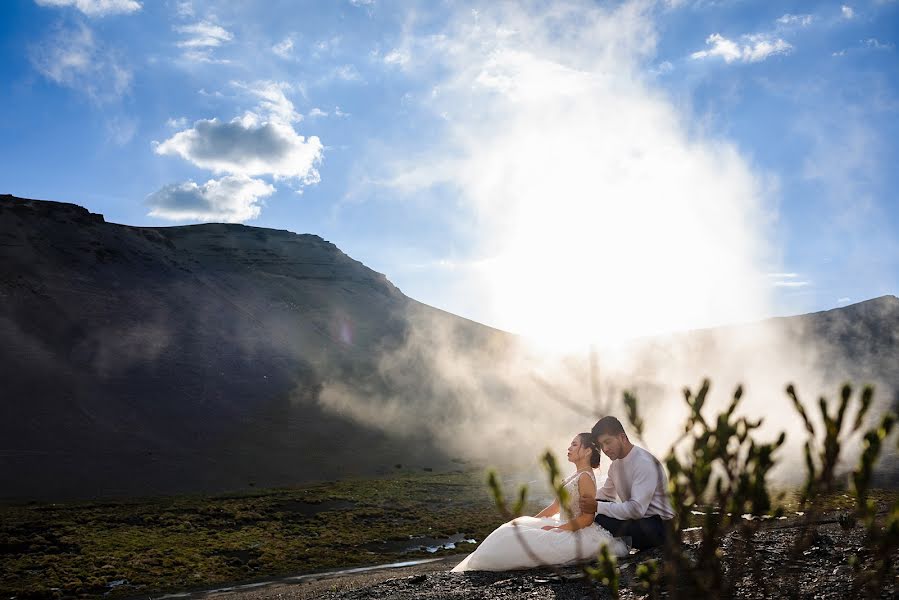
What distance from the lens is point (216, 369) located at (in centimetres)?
6806

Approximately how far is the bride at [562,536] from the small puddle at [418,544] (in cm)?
1389

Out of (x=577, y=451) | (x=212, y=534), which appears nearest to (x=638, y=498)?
(x=577, y=451)

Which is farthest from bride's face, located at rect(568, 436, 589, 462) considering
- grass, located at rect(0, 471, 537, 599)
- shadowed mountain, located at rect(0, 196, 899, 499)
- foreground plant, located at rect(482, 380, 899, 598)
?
shadowed mountain, located at rect(0, 196, 899, 499)

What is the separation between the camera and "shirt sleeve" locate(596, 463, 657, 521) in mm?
7352

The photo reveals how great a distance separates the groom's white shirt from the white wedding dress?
349 millimetres

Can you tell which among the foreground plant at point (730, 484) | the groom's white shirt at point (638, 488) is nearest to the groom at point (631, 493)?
the groom's white shirt at point (638, 488)

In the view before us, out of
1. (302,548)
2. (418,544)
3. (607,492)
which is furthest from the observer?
(418,544)

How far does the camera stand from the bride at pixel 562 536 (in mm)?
7438

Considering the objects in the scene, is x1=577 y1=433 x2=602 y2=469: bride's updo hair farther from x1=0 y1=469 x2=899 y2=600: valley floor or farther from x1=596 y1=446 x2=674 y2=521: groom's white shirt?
x1=0 y1=469 x2=899 y2=600: valley floor

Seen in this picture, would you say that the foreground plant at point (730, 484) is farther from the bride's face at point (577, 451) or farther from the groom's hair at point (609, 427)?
the bride's face at point (577, 451)

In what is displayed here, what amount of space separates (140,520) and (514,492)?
19647 mm

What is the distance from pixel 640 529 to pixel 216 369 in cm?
6637

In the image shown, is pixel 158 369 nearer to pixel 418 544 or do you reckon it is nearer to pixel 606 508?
pixel 418 544

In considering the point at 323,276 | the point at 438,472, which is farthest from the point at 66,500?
the point at 323,276
